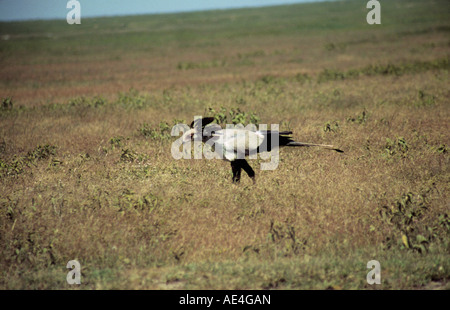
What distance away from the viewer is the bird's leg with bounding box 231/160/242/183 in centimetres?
661

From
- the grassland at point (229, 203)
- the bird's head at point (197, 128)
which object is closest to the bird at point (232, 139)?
the bird's head at point (197, 128)

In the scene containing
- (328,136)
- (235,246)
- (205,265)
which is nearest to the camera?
(205,265)

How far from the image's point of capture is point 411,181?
701cm

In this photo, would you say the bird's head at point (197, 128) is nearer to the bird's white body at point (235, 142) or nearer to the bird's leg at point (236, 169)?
the bird's white body at point (235, 142)

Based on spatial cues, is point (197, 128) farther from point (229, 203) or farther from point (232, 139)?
point (229, 203)

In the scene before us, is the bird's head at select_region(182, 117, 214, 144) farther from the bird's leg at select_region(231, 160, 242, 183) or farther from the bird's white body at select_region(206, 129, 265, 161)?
the bird's leg at select_region(231, 160, 242, 183)

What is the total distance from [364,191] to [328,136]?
3.45 metres

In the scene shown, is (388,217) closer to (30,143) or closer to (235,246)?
(235,246)

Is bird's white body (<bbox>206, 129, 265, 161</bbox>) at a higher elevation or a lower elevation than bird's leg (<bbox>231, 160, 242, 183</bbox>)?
higher

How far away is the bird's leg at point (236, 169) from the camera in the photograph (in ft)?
21.7

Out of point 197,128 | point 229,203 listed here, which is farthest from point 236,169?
point 197,128

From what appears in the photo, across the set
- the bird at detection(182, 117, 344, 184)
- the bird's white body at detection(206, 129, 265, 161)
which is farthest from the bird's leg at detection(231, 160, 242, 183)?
the bird's white body at detection(206, 129, 265, 161)

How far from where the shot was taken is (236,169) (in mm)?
6852
